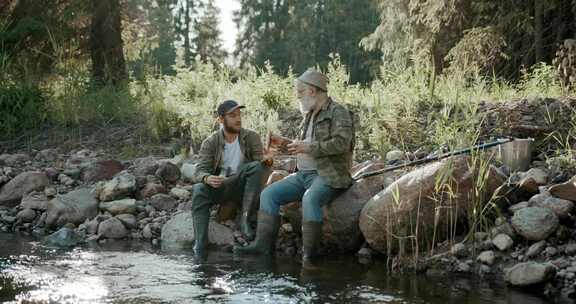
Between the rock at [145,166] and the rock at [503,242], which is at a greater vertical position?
the rock at [145,166]

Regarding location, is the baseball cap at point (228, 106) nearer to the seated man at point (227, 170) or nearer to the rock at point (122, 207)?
the seated man at point (227, 170)

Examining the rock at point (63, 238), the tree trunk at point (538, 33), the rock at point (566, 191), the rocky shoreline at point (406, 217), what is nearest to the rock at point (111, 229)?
the rocky shoreline at point (406, 217)

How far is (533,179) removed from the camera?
5520 millimetres

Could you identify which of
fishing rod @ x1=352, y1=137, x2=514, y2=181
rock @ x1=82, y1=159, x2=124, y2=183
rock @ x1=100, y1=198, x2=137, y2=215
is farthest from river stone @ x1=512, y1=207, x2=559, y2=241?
rock @ x1=82, y1=159, x2=124, y2=183

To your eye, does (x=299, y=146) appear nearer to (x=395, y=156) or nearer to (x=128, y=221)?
(x=395, y=156)

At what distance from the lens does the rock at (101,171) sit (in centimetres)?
806

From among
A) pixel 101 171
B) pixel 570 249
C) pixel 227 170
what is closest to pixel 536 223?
pixel 570 249

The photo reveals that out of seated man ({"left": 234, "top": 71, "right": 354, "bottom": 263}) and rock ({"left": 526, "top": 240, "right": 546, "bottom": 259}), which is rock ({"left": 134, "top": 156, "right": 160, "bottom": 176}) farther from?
rock ({"left": 526, "top": 240, "right": 546, "bottom": 259})

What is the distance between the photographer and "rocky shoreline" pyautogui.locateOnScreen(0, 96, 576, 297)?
500cm

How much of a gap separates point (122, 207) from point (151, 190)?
45 centimetres

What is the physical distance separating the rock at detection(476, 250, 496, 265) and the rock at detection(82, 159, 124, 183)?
4636mm

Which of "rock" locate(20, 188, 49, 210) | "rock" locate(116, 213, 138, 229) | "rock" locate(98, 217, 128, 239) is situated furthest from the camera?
"rock" locate(20, 188, 49, 210)

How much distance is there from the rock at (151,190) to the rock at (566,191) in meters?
4.10

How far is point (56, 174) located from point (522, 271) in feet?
19.0
